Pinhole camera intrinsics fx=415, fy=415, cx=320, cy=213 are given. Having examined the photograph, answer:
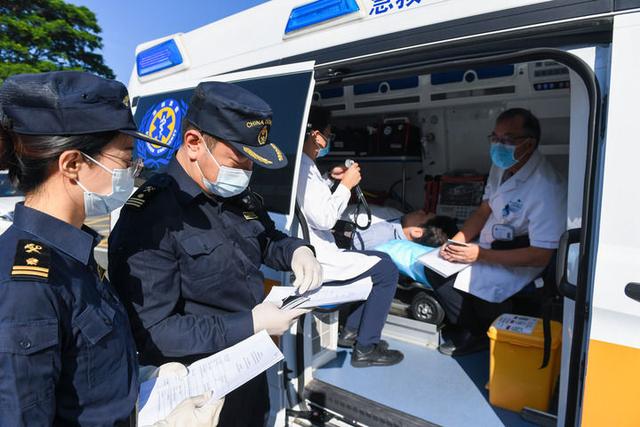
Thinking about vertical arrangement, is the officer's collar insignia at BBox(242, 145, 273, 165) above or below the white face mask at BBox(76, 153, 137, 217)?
above

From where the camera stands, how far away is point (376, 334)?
104 inches

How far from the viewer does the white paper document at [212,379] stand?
3.52 feet

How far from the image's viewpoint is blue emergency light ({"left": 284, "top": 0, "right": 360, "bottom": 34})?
6.61ft

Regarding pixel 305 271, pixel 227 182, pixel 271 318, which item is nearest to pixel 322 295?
pixel 305 271

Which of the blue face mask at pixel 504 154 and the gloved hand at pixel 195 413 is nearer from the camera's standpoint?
the gloved hand at pixel 195 413

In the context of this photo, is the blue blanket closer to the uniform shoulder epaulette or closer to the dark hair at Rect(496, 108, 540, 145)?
the dark hair at Rect(496, 108, 540, 145)

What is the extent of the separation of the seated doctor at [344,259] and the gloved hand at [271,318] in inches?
42.8

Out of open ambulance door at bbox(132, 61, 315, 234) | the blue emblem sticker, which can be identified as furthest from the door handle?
the blue emblem sticker

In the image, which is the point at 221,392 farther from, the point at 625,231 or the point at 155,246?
the point at 625,231

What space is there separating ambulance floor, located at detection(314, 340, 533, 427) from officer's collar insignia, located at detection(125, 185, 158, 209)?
161 cm

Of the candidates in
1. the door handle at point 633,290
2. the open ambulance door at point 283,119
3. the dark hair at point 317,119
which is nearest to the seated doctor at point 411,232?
the dark hair at point 317,119

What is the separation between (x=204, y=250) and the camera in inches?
54.1

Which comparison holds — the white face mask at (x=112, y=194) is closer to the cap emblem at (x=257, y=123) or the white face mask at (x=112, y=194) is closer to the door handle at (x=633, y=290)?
the cap emblem at (x=257, y=123)

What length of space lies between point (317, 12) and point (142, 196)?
4.51 feet
